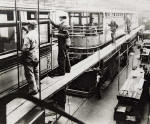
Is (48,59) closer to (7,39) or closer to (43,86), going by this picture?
(43,86)

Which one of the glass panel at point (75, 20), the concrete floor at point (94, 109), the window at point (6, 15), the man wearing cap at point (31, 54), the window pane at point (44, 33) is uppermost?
the glass panel at point (75, 20)

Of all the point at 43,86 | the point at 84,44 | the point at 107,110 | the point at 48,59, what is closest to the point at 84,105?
the point at 107,110

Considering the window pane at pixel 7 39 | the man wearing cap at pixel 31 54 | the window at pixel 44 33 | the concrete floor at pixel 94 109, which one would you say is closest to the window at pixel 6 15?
the window pane at pixel 7 39

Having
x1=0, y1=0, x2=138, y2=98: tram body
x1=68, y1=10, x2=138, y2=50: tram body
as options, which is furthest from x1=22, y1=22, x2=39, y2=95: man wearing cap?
x1=68, y1=10, x2=138, y2=50: tram body

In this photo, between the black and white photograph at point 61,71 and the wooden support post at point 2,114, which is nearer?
the wooden support post at point 2,114

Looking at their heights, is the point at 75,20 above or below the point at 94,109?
above

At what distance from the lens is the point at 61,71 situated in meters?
6.12

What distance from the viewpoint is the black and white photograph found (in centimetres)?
435

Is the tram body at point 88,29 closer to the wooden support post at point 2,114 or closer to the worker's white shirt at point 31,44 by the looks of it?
the worker's white shirt at point 31,44

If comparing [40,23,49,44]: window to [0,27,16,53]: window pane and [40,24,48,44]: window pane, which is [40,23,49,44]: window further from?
[0,27,16,53]: window pane

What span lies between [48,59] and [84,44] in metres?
8.08

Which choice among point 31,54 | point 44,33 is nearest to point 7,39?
point 31,54

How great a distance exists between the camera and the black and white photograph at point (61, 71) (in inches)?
A: 171

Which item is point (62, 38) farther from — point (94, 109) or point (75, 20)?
point (75, 20)
